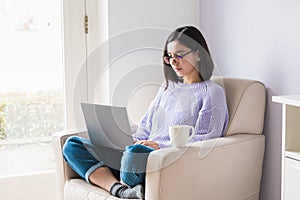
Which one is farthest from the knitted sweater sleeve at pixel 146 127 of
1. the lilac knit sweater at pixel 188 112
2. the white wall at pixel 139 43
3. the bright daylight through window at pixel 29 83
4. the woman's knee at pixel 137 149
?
the bright daylight through window at pixel 29 83

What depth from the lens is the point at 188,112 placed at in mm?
2488

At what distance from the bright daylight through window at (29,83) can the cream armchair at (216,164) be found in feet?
1.88

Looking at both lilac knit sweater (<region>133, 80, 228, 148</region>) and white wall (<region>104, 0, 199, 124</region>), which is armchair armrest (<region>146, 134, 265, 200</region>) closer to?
lilac knit sweater (<region>133, 80, 228, 148</region>)

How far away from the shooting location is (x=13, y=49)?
2.96m

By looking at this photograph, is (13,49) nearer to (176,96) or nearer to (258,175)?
(176,96)

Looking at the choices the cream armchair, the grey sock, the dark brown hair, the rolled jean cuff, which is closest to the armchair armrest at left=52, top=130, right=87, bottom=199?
the cream armchair

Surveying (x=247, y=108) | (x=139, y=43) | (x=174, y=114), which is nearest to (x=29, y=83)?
(x=139, y=43)

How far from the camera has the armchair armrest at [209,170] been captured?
204 cm

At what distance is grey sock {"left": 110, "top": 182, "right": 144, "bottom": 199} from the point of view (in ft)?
6.97

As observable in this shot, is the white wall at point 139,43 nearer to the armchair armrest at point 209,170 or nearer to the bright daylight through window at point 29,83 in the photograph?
the bright daylight through window at point 29,83

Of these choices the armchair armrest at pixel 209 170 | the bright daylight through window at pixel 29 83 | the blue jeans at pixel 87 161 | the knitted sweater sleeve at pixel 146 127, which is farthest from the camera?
the bright daylight through window at pixel 29 83

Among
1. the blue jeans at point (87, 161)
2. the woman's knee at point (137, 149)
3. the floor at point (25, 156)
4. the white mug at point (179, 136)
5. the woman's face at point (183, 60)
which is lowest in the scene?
the floor at point (25, 156)

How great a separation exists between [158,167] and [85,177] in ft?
1.65

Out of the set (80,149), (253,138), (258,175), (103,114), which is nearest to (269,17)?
(253,138)
